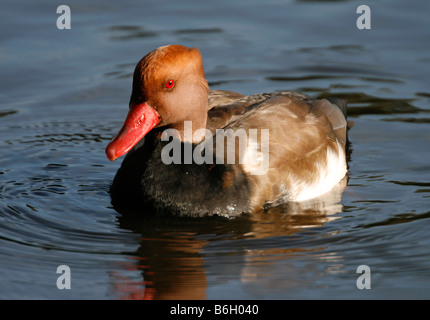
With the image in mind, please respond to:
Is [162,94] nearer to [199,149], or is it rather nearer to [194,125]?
[194,125]

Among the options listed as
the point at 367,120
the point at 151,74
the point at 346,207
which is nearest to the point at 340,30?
the point at 367,120

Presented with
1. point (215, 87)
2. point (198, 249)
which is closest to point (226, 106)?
point (198, 249)

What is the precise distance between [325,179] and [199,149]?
58.3 inches

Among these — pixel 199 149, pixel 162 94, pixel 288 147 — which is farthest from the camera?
pixel 288 147

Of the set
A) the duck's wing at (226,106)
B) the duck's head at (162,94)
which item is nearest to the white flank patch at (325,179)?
the duck's wing at (226,106)

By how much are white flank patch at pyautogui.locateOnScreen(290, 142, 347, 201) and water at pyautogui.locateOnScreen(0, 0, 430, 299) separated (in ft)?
0.52

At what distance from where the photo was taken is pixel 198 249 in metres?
6.50

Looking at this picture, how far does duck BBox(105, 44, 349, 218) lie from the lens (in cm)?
690

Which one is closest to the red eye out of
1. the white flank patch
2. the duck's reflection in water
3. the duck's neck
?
the duck's neck

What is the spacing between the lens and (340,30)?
11.7 m

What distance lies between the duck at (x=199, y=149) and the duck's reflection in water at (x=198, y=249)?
0.13 meters

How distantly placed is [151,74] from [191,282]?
185cm

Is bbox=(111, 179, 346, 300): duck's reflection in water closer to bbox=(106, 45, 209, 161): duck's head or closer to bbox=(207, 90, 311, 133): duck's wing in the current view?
bbox=(106, 45, 209, 161): duck's head

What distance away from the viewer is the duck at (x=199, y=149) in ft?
22.6
